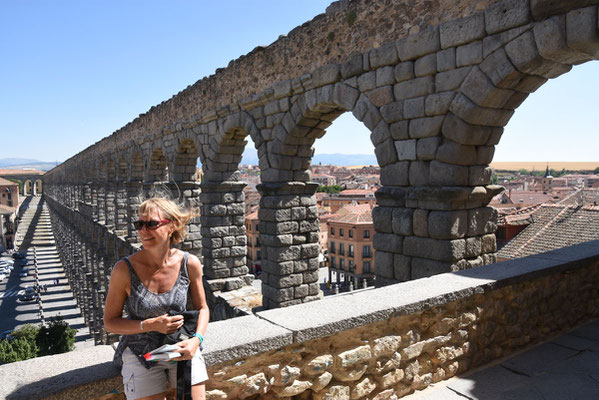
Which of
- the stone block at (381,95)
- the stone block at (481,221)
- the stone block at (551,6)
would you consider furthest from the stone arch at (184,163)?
the stone block at (551,6)

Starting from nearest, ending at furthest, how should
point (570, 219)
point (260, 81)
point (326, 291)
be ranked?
point (260, 81) → point (570, 219) → point (326, 291)

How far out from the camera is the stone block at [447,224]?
5086 millimetres

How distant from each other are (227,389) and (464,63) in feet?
13.6

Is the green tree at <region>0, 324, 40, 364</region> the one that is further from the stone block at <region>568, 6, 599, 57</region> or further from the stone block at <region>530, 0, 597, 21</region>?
the stone block at <region>568, 6, 599, 57</region>

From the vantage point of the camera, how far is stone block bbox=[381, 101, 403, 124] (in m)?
5.69

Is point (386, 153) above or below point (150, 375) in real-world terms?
above

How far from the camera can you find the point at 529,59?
4.37m

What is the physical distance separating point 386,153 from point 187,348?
4415 mm

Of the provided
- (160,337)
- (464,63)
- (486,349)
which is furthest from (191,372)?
(464,63)

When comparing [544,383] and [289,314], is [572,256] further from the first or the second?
[289,314]

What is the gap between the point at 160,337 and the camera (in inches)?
78.9

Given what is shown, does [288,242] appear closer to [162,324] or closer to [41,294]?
[162,324]

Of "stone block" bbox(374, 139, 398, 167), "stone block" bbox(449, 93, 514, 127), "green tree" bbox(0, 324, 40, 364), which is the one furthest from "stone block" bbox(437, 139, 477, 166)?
"green tree" bbox(0, 324, 40, 364)

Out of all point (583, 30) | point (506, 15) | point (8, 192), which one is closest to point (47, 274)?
point (8, 192)
